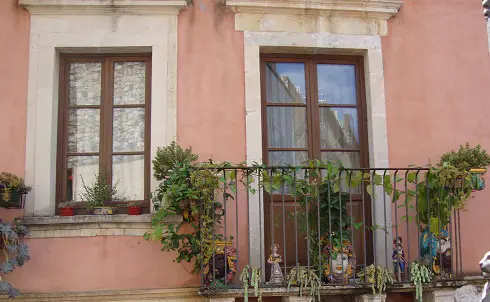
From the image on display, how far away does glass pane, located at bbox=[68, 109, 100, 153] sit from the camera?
7.37 meters

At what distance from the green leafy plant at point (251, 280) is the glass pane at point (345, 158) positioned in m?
1.66

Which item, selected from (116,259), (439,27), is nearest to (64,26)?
(116,259)

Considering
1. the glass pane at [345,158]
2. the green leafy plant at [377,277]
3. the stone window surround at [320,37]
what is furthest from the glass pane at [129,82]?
the green leafy plant at [377,277]

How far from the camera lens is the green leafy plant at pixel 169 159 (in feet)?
22.4

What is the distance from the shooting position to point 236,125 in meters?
7.29

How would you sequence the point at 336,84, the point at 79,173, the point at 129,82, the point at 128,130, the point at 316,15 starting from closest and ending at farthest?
the point at 79,173
the point at 128,130
the point at 129,82
the point at 316,15
the point at 336,84

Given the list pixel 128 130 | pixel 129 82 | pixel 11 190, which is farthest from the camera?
pixel 129 82

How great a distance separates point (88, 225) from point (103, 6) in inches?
89.3

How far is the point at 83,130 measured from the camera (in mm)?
7402

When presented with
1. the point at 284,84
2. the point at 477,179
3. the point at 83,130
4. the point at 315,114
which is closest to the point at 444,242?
the point at 477,179

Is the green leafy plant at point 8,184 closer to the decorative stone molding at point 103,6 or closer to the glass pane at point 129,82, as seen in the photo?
the glass pane at point 129,82

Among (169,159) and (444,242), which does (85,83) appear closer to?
(169,159)

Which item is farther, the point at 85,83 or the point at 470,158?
the point at 85,83

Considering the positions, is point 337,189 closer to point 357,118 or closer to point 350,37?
point 357,118
